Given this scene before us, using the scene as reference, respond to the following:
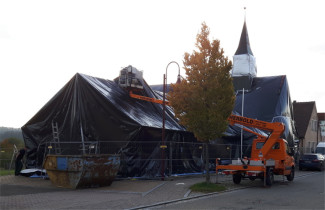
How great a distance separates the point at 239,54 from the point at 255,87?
3.91 metres

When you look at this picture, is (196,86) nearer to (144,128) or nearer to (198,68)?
(198,68)

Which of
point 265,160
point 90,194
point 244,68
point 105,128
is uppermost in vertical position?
point 244,68

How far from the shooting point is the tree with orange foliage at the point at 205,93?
15062 millimetres

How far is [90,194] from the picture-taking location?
12.6m

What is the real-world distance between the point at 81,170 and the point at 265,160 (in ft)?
25.4

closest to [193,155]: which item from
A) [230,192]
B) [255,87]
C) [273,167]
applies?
[273,167]

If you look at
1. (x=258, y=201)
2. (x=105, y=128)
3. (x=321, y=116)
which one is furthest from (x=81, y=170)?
(x=321, y=116)

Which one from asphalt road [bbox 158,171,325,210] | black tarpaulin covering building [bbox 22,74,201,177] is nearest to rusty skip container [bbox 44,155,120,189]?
black tarpaulin covering building [bbox 22,74,201,177]

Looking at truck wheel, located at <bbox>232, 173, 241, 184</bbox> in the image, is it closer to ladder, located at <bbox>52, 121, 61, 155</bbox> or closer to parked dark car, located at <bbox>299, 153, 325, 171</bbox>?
ladder, located at <bbox>52, 121, 61, 155</bbox>

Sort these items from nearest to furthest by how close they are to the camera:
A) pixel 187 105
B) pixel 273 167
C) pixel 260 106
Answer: pixel 187 105, pixel 273 167, pixel 260 106

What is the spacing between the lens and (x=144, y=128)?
18.5 metres

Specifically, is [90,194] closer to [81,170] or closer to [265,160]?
[81,170]

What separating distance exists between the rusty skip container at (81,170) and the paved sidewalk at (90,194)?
0.34 m

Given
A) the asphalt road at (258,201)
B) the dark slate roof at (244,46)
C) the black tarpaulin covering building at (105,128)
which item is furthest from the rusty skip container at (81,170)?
the dark slate roof at (244,46)
